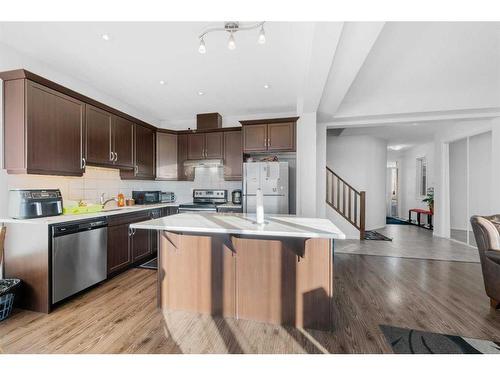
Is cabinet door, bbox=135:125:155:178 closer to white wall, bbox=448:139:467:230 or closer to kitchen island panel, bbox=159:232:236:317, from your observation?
kitchen island panel, bbox=159:232:236:317

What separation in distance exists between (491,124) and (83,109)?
264 inches

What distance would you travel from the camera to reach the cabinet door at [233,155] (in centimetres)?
435

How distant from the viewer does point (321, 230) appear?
1.75 metres

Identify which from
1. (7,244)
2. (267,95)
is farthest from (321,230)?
(7,244)

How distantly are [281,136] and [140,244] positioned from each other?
9.59 feet

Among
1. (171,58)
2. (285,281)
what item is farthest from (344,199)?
(171,58)

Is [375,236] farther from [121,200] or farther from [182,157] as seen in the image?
[121,200]

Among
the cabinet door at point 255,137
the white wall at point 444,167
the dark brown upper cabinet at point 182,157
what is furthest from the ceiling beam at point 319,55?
the white wall at point 444,167

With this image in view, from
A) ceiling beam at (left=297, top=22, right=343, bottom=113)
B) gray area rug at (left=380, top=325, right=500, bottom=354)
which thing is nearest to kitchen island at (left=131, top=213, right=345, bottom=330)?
gray area rug at (left=380, top=325, right=500, bottom=354)

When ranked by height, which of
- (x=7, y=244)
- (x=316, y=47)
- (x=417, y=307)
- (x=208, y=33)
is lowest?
(x=417, y=307)

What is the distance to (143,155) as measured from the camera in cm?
405

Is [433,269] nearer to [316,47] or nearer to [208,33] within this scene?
[316,47]

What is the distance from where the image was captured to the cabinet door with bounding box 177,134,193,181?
461cm

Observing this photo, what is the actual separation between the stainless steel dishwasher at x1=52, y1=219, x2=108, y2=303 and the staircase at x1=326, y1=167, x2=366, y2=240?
15.1 ft
